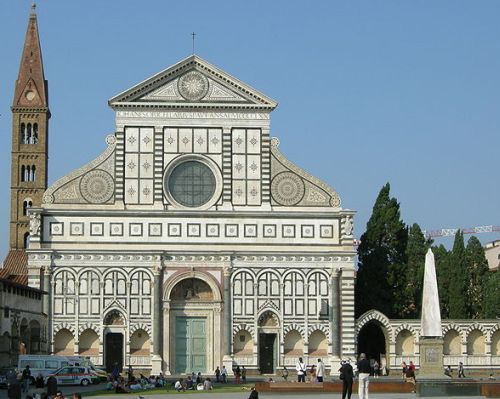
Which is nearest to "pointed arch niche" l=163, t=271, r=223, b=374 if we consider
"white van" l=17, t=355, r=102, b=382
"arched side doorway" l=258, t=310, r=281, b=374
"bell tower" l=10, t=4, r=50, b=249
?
"arched side doorway" l=258, t=310, r=281, b=374

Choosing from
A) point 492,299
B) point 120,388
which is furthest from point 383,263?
point 120,388

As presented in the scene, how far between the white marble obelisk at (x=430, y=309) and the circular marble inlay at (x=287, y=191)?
76.0 ft

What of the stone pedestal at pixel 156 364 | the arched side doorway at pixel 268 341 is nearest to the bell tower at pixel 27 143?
the stone pedestal at pixel 156 364

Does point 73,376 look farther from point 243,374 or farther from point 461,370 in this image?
point 461,370

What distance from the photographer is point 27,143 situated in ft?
281

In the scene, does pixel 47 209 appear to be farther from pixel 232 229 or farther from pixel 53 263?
pixel 232 229

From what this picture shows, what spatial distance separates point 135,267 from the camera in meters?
65.7

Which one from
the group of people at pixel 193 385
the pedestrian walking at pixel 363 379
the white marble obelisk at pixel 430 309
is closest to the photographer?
the pedestrian walking at pixel 363 379

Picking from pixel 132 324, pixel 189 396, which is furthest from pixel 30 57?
pixel 189 396

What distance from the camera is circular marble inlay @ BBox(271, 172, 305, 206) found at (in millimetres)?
66688

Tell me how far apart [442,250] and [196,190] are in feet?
70.1

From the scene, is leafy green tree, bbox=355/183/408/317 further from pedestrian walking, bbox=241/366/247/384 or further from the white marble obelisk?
the white marble obelisk

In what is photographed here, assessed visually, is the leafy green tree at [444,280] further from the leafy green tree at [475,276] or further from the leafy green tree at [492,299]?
the leafy green tree at [492,299]

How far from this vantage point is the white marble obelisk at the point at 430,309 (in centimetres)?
4322
